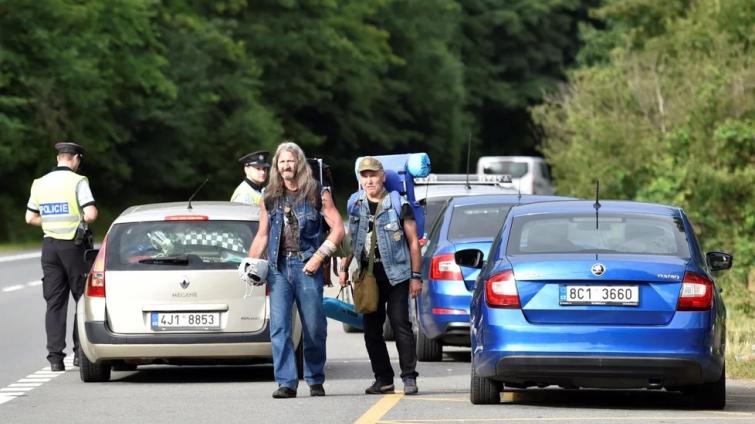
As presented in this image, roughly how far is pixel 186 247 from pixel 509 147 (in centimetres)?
8438

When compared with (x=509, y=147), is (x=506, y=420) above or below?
above

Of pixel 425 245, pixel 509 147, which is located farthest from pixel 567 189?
pixel 509 147

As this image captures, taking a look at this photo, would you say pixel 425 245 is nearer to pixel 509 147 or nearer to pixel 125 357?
pixel 125 357

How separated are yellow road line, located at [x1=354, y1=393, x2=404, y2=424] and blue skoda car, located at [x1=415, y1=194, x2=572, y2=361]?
2.48 m

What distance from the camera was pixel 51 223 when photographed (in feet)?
51.1

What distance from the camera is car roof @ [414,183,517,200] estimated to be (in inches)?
759

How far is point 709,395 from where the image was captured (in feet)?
39.2

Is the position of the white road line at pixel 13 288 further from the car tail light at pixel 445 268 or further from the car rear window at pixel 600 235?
the car rear window at pixel 600 235

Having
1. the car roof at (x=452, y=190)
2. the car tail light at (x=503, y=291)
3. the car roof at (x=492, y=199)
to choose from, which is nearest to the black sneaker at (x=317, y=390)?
the car tail light at (x=503, y=291)

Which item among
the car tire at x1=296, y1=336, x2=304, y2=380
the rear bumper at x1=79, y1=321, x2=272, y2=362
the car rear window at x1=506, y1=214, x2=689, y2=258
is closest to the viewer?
the car rear window at x1=506, y1=214, x2=689, y2=258

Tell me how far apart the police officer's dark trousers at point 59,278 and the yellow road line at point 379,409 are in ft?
11.6

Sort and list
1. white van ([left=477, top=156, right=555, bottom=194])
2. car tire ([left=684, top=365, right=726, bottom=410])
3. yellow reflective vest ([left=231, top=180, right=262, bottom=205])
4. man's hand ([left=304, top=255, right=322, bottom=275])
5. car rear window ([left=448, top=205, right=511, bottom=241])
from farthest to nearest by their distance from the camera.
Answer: white van ([left=477, top=156, right=555, bottom=194]) → yellow reflective vest ([left=231, top=180, right=262, bottom=205]) → car rear window ([left=448, top=205, right=511, bottom=241]) → man's hand ([left=304, top=255, right=322, bottom=275]) → car tire ([left=684, top=365, right=726, bottom=410])

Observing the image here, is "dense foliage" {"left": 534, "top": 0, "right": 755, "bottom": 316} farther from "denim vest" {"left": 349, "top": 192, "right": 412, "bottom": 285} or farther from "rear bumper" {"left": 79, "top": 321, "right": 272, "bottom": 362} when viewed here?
"denim vest" {"left": 349, "top": 192, "right": 412, "bottom": 285}

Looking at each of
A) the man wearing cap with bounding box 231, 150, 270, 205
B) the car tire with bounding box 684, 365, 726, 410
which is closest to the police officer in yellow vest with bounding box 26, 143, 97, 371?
the man wearing cap with bounding box 231, 150, 270, 205
